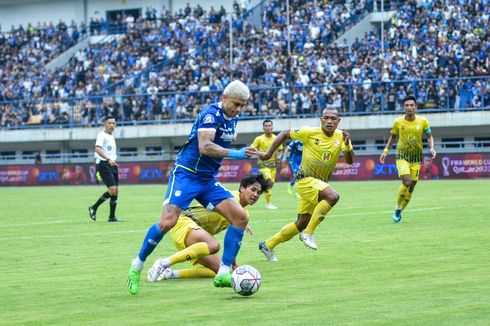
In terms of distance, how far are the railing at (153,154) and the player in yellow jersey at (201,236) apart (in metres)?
31.5

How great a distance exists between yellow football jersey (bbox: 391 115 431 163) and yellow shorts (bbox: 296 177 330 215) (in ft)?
22.6

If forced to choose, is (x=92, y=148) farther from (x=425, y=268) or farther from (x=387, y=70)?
(x=425, y=268)

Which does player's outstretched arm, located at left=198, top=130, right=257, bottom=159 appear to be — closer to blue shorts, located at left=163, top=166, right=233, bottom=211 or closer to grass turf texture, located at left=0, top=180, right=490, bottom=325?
blue shorts, located at left=163, top=166, right=233, bottom=211

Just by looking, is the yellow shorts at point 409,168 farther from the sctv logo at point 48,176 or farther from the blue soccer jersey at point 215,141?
the sctv logo at point 48,176

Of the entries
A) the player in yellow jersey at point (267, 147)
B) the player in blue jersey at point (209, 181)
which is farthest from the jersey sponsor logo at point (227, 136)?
the player in yellow jersey at point (267, 147)

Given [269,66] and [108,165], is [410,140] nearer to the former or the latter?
[108,165]

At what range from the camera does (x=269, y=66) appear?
53250 millimetres

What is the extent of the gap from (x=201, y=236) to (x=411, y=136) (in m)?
10.6

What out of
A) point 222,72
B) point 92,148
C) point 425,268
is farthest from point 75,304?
point 92,148

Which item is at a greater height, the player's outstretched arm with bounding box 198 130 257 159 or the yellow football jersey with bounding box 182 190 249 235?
the player's outstretched arm with bounding box 198 130 257 159

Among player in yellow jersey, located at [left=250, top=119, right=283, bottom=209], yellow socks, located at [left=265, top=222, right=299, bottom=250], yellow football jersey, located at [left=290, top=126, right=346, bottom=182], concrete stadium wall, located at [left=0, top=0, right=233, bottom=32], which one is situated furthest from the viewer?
concrete stadium wall, located at [left=0, top=0, right=233, bottom=32]

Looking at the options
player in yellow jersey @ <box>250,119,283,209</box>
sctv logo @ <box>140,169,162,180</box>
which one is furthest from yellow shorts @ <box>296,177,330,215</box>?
sctv logo @ <box>140,169,162,180</box>

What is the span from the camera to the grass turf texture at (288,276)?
361 inches

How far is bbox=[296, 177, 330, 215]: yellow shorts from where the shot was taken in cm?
1530
